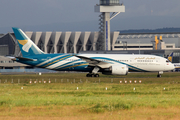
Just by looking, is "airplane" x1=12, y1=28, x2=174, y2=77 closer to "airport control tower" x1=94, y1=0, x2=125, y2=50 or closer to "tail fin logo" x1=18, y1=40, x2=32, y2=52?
"tail fin logo" x1=18, y1=40, x2=32, y2=52

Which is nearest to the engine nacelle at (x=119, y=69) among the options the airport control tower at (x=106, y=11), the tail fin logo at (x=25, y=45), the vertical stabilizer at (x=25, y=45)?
the vertical stabilizer at (x=25, y=45)

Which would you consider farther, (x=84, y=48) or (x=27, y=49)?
(x=84, y=48)

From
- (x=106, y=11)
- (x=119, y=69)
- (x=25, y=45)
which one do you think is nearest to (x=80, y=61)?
(x=119, y=69)

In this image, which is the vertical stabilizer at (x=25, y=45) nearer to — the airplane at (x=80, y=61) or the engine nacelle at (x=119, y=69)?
the airplane at (x=80, y=61)

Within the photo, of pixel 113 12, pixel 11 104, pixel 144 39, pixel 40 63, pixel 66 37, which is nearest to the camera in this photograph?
pixel 11 104

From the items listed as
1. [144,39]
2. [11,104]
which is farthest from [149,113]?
[144,39]

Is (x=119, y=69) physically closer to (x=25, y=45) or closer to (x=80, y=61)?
(x=80, y=61)

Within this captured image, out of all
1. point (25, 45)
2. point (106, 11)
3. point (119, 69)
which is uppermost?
point (106, 11)

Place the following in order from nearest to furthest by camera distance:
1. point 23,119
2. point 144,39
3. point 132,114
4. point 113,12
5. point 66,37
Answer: point 23,119 → point 132,114 → point 113,12 → point 66,37 → point 144,39

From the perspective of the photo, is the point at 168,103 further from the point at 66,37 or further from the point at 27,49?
the point at 66,37

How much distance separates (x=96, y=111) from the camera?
16.3m

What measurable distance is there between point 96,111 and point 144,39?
531 ft

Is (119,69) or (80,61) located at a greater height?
(80,61)

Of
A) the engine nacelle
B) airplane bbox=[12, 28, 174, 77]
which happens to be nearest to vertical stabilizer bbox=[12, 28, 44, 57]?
airplane bbox=[12, 28, 174, 77]
